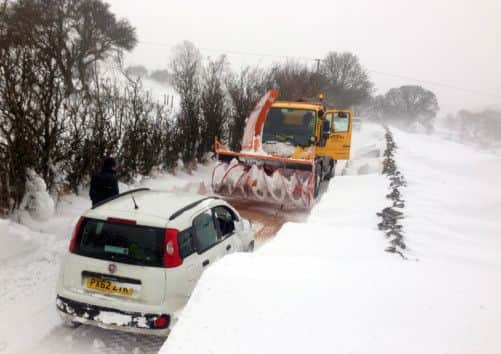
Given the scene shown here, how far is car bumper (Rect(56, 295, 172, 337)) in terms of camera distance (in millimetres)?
3590

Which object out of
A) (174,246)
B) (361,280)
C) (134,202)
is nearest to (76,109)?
(134,202)

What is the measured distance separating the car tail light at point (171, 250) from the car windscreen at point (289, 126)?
717 centimetres

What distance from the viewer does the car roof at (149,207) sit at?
393cm

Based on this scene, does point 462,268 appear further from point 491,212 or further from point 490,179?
point 490,179

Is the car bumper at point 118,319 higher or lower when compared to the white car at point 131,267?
lower

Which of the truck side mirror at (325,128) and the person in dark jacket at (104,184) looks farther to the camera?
the truck side mirror at (325,128)

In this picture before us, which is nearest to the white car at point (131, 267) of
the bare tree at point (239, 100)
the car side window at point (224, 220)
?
the car side window at point (224, 220)

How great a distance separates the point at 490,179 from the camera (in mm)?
9773

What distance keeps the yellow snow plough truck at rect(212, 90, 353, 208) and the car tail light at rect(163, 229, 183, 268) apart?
17.8 ft

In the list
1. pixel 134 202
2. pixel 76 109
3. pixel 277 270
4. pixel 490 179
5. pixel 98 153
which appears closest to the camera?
pixel 277 270

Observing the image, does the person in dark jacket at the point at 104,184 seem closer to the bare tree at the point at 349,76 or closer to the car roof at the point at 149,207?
the car roof at the point at 149,207

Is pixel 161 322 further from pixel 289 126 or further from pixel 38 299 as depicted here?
pixel 289 126

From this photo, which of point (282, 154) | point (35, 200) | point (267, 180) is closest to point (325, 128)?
point (282, 154)

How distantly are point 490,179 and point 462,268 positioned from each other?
24.7ft
